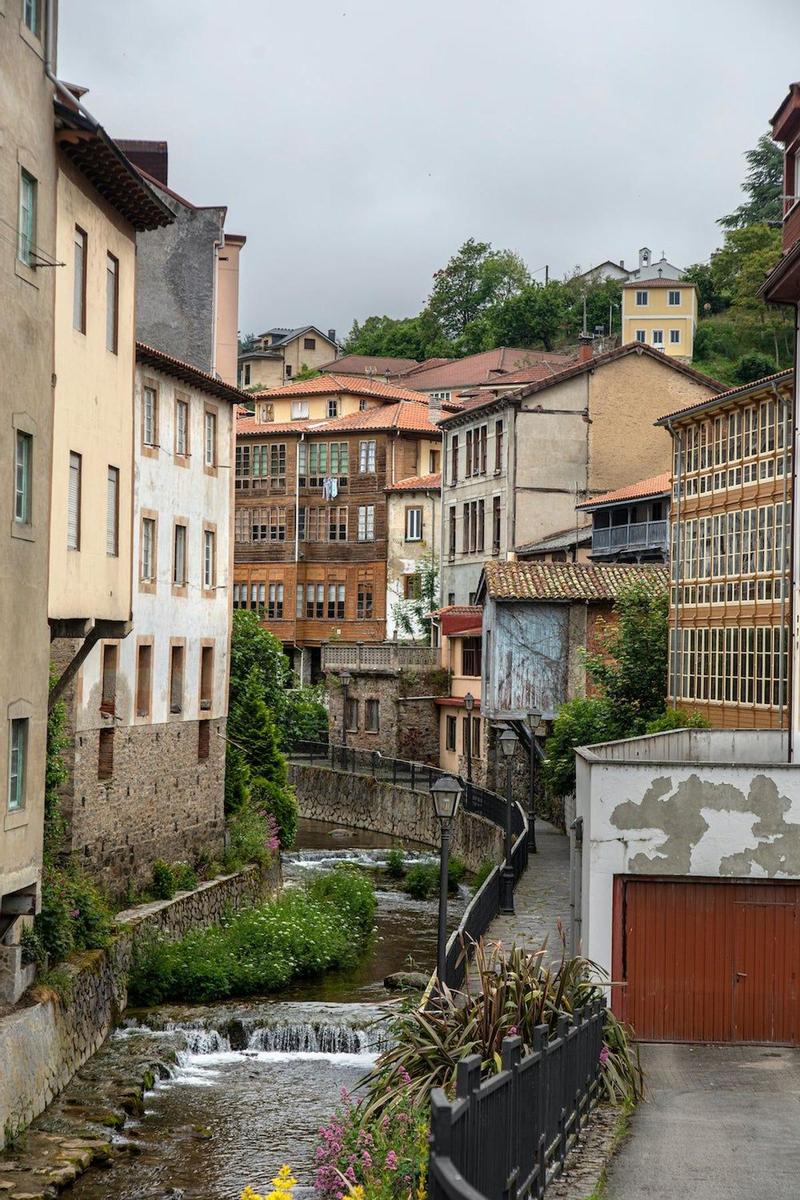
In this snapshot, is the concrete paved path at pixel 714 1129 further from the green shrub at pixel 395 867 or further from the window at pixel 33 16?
the green shrub at pixel 395 867

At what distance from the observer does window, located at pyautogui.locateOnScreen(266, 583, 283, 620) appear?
266 feet

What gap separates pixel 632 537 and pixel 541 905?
22328 millimetres

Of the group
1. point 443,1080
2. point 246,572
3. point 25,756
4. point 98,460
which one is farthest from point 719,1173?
point 246,572

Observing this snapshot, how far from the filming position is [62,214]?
22.4 m

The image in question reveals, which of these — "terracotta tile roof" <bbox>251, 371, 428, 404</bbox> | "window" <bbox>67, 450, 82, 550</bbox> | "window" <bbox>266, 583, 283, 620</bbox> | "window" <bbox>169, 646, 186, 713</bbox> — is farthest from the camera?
"terracotta tile roof" <bbox>251, 371, 428, 404</bbox>

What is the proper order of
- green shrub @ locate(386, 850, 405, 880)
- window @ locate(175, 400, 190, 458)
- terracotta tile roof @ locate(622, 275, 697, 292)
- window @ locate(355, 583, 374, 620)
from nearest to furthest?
1. window @ locate(175, 400, 190, 458)
2. green shrub @ locate(386, 850, 405, 880)
3. window @ locate(355, 583, 374, 620)
4. terracotta tile roof @ locate(622, 275, 697, 292)

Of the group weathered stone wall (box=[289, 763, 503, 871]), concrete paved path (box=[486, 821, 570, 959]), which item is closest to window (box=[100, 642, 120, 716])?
concrete paved path (box=[486, 821, 570, 959])

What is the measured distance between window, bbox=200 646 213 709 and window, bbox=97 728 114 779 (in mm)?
6654

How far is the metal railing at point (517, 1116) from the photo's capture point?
24.7 ft

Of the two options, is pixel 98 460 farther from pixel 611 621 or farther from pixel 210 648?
pixel 611 621

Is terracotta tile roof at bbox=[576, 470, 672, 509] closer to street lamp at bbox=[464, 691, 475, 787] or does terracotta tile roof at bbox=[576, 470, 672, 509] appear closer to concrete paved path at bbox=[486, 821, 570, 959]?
street lamp at bbox=[464, 691, 475, 787]

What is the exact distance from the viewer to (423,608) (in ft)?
239

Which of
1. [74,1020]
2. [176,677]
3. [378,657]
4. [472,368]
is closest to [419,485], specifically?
[378,657]

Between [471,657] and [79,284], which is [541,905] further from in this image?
[471,657]
